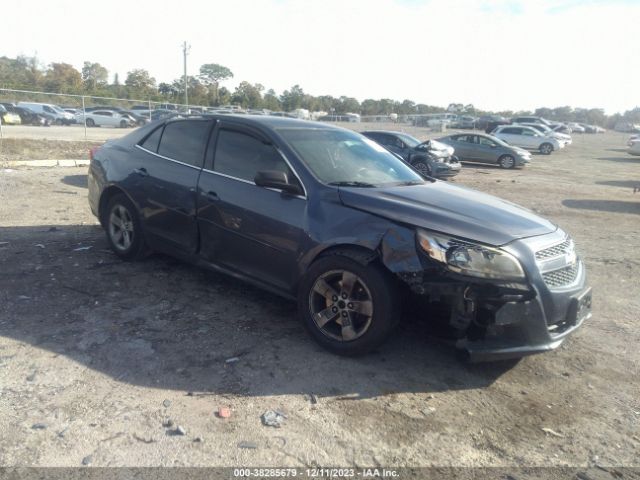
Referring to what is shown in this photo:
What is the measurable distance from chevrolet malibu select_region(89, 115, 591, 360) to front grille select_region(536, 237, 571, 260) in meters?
0.02

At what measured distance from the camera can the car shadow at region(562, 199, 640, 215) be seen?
11.4 m

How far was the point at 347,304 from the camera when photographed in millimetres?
3756

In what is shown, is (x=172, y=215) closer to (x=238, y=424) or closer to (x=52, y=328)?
(x=52, y=328)

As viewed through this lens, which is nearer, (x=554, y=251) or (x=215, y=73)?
(x=554, y=251)

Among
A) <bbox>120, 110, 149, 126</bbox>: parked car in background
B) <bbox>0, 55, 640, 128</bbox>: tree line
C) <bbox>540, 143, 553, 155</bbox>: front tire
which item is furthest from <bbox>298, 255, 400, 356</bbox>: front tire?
<bbox>0, 55, 640, 128</bbox>: tree line

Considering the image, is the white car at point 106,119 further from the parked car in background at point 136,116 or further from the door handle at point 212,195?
the door handle at point 212,195

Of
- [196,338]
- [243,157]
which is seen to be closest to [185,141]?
[243,157]

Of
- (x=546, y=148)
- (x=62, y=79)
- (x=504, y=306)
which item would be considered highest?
(x=62, y=79)

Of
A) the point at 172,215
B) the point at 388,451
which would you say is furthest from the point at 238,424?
the point at 172,215

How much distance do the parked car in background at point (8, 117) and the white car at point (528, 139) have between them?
28866 millimetres

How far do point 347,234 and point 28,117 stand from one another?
35.1 metres

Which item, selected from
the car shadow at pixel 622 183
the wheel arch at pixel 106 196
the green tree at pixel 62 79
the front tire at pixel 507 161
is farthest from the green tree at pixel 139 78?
the wheel arch at pixel 106 196

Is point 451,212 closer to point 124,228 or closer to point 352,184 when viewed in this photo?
point 352,184

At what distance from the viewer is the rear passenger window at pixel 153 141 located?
5.42 m
